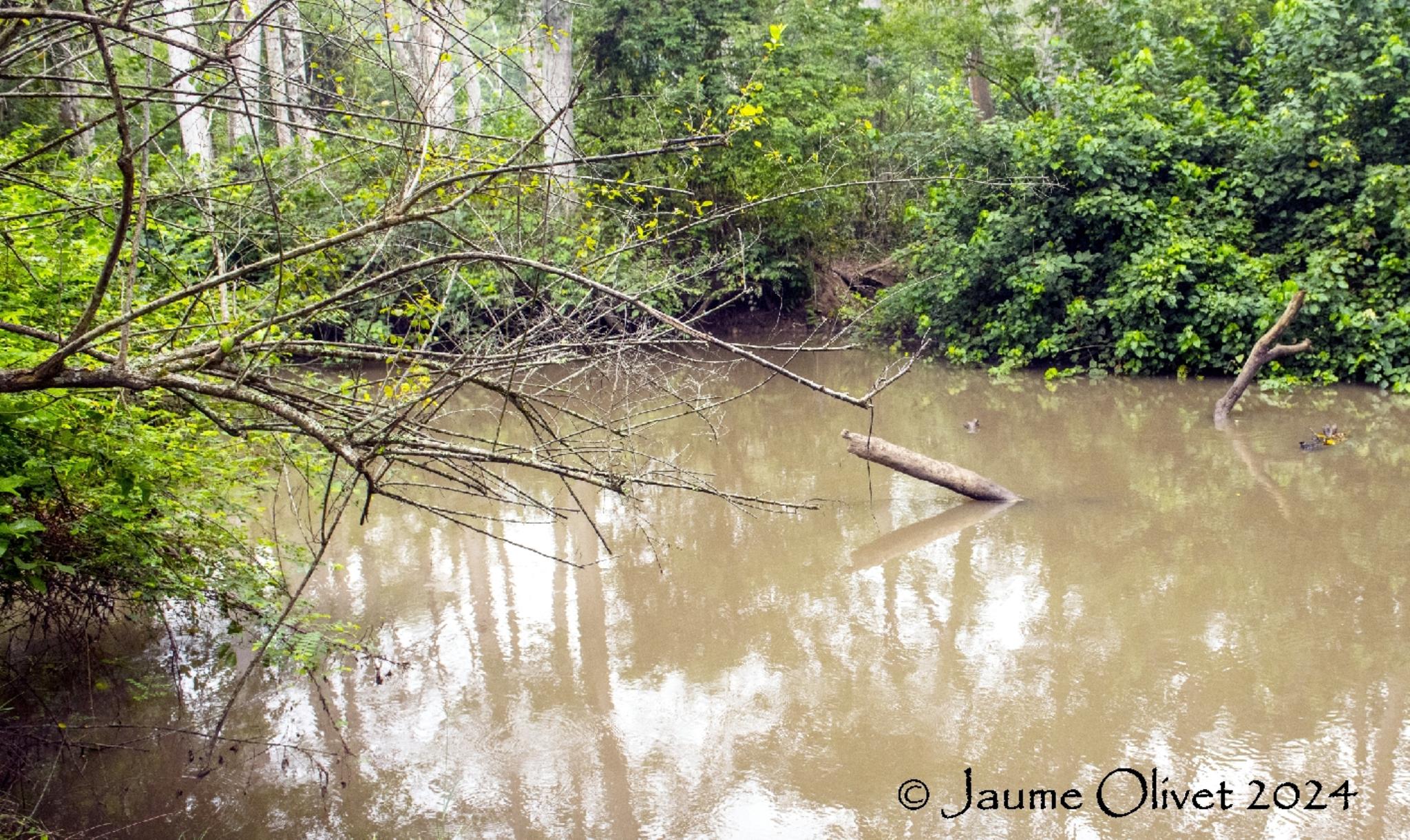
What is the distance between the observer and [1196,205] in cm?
1170

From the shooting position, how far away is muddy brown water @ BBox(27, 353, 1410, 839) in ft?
13.2

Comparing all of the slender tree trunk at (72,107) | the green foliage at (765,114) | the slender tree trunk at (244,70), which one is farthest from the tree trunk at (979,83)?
the slender tree trunk at (244,70)

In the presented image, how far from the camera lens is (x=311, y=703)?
15.9 ft

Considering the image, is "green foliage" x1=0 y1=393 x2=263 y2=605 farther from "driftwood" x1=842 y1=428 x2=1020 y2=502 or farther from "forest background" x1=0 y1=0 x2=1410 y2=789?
"driftwood" x1=842 y1=428 x2=1020 y2=502

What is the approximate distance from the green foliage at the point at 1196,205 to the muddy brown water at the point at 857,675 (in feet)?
9.85

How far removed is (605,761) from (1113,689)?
2.23 metres

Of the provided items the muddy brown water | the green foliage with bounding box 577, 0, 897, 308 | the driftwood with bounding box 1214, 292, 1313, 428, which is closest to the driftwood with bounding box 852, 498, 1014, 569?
the muddy brown water

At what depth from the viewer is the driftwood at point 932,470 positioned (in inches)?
291

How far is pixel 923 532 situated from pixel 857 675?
2185mm

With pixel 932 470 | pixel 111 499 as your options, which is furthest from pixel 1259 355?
pixel 111 499

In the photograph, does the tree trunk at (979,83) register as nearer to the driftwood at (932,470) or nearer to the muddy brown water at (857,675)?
the driftwood at (932,470)

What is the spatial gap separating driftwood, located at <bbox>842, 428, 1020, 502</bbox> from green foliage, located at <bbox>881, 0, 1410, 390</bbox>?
448 centimetres

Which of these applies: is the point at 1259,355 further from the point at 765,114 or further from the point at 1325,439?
the point at 765,114

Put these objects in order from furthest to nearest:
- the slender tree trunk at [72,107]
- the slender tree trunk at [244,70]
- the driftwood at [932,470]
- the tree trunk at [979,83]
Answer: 1. the tree trunk at [979,83]
2. the driftwood at [932,470]
3. the slender tree trunk at [72,107]
4. the slender tree trunk at [244,70]
